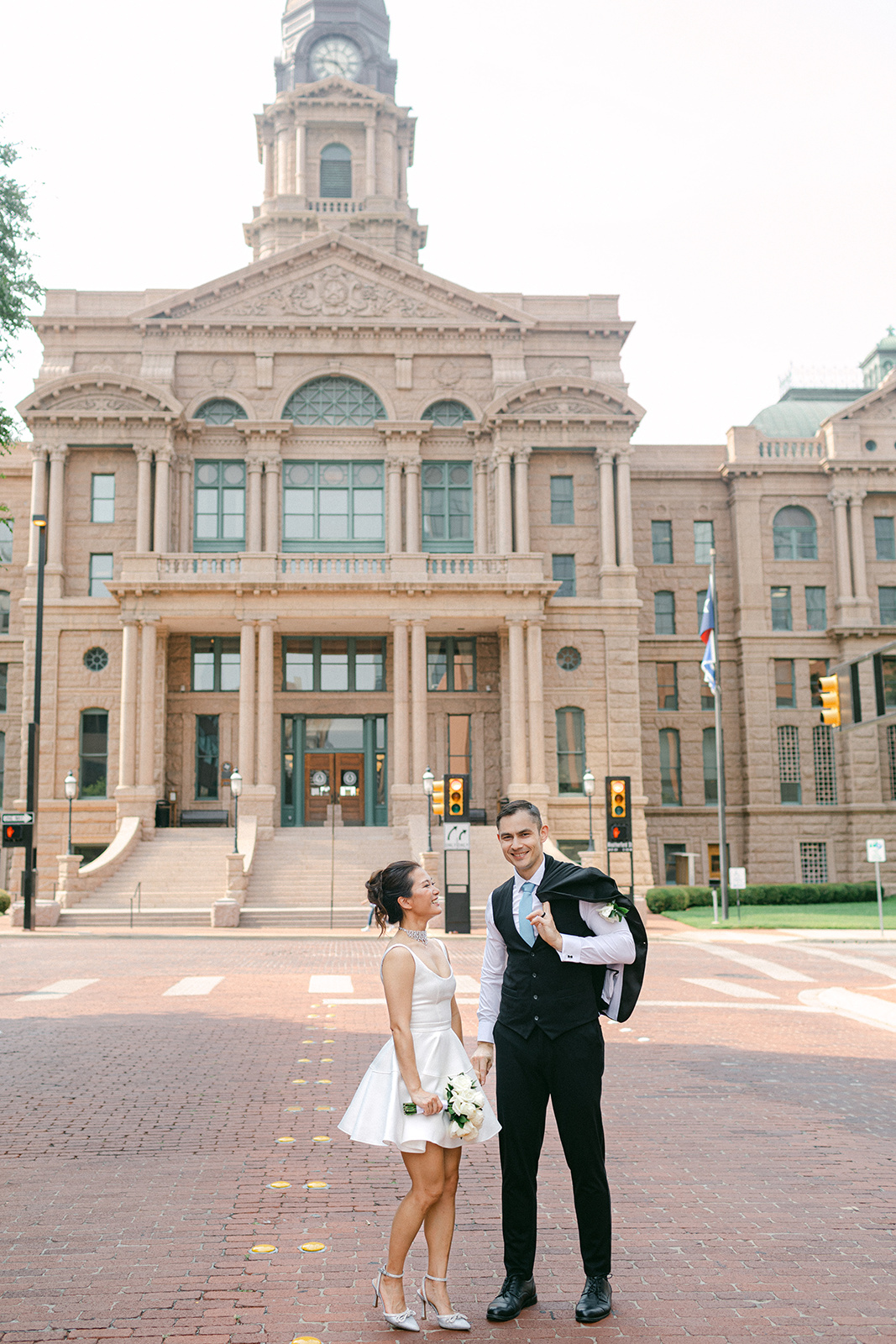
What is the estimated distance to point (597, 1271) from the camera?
554 centimetres

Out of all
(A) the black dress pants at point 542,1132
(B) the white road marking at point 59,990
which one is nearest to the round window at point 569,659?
(B) the white road marking at point 59,990

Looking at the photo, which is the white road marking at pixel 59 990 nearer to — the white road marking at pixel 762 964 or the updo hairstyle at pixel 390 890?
the white road marking at pixel 762 964

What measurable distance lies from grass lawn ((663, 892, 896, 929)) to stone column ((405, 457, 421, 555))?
15.6 metres

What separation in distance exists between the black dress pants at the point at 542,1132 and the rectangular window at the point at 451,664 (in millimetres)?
36541

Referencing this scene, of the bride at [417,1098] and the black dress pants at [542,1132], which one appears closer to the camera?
the bride at [417,1098]

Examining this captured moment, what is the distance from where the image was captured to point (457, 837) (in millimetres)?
28203

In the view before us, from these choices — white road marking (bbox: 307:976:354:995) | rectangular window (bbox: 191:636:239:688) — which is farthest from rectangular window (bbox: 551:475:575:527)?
white road marking (bbox: 307:976:354:995)

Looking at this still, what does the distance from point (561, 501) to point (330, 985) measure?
28.0 meters

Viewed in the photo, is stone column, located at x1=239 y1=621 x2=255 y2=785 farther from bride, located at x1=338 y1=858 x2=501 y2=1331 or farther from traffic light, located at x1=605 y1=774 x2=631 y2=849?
bride, located at x1=338 y1=858 x2=501 y2=1331

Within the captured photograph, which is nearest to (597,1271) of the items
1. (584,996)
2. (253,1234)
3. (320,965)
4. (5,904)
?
(584,996)

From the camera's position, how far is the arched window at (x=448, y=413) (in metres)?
43.4

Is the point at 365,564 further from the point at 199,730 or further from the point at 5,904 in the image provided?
the point at 5,904

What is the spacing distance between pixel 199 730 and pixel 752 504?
76.9 ft

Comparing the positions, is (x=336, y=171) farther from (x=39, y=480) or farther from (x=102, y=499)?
(x=39, y=480)
